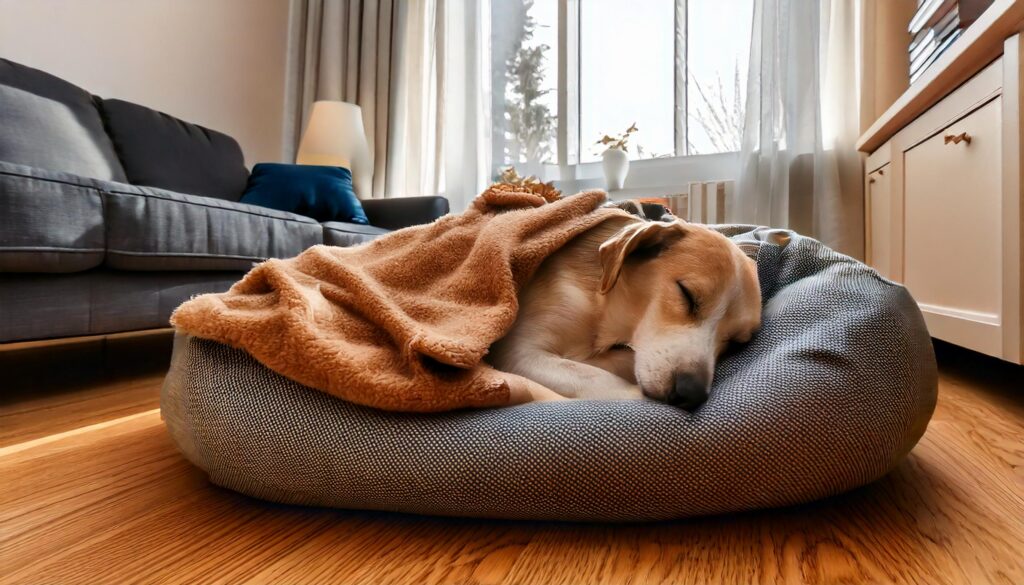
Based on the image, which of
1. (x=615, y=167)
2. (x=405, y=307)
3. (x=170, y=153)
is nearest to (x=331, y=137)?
(x=170, y=153)

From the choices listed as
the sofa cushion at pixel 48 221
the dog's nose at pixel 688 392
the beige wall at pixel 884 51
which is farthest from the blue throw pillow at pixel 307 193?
the beige wall at pixel 884 51

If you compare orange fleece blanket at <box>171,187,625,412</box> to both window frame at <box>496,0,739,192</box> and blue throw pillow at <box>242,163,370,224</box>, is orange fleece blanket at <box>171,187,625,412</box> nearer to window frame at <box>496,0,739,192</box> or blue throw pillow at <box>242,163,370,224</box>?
blue throw pillow at <box>242,163,370,224</box>

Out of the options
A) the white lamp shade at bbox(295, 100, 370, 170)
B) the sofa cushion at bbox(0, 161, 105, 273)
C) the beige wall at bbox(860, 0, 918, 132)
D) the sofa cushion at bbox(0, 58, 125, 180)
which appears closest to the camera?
the sofa cushion at bbox(0, 161, 105, 273)

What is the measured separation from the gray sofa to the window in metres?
1.58

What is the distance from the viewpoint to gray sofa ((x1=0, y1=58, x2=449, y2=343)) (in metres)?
1.38

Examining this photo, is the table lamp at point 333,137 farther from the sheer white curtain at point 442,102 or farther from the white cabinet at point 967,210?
the white cabinet at point 967,210

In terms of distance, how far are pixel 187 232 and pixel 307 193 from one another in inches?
41.1

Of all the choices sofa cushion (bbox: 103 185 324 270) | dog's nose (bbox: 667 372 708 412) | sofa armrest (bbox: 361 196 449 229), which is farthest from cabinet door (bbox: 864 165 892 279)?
sofa cushion (bbox: 103 185 324 270)

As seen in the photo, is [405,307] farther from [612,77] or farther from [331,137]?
[612,77]

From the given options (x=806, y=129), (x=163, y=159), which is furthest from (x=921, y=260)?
(x=163, y=159)

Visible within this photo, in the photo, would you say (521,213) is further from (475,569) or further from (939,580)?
(939,580)

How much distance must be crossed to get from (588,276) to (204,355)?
2.28 ft

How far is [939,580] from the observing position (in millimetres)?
597

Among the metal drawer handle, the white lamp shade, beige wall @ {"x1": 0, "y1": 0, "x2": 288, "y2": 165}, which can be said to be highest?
beige wall @ {"x1": 0, "y1": 0, "x2": 288, "y2": 165}
